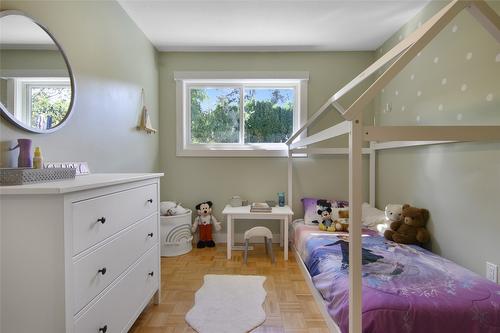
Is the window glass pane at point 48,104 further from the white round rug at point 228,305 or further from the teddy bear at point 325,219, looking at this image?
the teddy bear at point 325,219

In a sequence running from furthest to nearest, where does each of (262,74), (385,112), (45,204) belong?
(262,74), (385,112), (45,204)

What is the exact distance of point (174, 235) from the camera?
9.07 ft

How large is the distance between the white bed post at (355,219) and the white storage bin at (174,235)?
213cm

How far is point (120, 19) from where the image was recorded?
2.19 m

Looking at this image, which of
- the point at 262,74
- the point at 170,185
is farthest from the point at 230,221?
the point at 262,74

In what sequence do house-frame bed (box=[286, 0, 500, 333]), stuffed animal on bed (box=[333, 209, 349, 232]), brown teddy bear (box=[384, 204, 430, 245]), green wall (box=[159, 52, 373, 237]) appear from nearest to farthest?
house-frame bed (box=[286, 0, 500, 333]), brown teddy bear (box=[384, 204, 430, 245]), stuffed animal on bed (box=[333, 209, 349, 232]), green wall (box=[159, 52, 373, 237])

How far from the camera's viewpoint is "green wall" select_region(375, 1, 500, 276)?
154 centimetres

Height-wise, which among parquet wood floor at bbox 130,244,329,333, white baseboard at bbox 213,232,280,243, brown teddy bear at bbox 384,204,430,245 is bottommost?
parquet wood floor at bbox 130,244,329,333

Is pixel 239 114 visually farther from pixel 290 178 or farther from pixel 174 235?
pixel 174 235

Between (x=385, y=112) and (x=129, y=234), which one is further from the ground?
(x=385, y=112)

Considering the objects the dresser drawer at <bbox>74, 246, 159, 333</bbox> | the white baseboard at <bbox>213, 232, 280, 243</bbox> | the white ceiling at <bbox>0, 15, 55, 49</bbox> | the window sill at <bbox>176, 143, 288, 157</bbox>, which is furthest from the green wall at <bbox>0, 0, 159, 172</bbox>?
the white baseboard at <bbox>213, 232, 280, 243</bbox>

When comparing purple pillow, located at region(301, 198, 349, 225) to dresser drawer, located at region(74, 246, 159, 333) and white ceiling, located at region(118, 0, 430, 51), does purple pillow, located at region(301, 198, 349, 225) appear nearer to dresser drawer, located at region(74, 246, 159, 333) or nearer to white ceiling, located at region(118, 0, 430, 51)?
dresser drawer, located at region(74, 246, 159, 333)

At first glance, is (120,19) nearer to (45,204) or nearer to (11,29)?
(11,29)

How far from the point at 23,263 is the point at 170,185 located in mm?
2305
